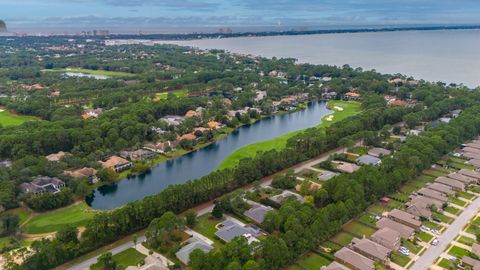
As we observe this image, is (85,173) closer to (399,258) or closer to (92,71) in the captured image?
(399,258)

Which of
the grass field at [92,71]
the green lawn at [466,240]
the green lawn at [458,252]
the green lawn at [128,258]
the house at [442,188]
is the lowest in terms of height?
the green lawn at [128,258]

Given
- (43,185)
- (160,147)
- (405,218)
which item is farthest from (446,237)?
(43,185)

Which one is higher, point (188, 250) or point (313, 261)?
point (188, 250)

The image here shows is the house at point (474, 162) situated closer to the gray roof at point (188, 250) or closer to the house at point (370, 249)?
the house at point (370, 249)

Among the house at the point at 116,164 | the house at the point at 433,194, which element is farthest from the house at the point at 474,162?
the house at the point at 116,164

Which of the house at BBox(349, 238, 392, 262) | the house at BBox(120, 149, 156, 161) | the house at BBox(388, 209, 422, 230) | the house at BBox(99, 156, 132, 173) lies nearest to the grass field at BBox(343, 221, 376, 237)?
the house at BBox(349, 238, 392, 262)

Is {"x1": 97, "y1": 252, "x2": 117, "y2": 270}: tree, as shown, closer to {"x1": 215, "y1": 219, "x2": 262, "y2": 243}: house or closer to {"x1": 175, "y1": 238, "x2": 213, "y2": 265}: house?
{"x1": 175, "y1": 238, "x2": 213, "y2": 265}: house

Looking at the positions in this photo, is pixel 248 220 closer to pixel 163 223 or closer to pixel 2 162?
pixel 163 223
